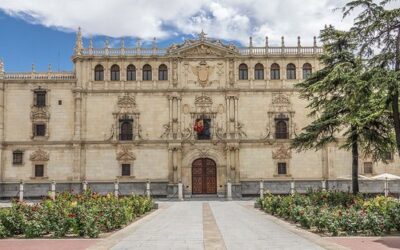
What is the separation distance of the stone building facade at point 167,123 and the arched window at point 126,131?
0.10 metres

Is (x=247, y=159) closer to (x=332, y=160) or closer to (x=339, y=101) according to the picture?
(x=332, y=160)

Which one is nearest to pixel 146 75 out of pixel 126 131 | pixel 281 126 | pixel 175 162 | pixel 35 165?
pixel 126 131

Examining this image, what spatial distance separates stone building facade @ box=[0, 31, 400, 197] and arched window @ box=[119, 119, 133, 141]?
0.10 metres

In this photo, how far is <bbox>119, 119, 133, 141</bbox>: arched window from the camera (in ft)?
166

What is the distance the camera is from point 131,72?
51.3 m

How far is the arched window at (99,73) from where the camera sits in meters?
51.0

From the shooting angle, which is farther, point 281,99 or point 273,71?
point 273,71

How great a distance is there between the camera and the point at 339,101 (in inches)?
1136

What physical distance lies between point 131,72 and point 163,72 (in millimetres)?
3253

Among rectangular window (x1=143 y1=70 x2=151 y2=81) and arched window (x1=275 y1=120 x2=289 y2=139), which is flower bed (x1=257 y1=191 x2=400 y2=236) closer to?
arched window (x1=275 y1=120 x2=289 y2=139)

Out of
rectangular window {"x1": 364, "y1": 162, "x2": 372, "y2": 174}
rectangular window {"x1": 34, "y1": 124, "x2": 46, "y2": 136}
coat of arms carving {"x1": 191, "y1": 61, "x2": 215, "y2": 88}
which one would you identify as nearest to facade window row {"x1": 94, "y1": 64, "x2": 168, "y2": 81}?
coat of arms carving {"x1": 191, "y1": 61, "x2": 215, "y2": 88}

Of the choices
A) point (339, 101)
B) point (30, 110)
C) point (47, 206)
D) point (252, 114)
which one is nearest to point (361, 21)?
point (339, 101)

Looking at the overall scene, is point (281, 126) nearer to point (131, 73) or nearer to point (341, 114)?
point (131, 73)

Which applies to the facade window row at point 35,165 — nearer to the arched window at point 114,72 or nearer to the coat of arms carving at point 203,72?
the arched window at point 114,72
